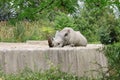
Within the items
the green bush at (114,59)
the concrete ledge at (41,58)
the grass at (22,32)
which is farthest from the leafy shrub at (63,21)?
the green bush at (114,59)

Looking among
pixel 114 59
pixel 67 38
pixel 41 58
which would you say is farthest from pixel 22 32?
pixel 114 59

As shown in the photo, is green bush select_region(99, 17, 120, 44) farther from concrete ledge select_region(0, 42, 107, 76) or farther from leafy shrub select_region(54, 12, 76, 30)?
concrete ledge select_region(0, 42, 107, 76)

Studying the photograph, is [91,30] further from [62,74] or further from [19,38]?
[62,74]

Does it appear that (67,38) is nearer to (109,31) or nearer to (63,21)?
(63,21)

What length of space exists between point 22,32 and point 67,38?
766 centimetres

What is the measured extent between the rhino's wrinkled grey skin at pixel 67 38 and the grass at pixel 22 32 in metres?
6.65

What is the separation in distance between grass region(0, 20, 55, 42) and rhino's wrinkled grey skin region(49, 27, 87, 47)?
21.8 ft

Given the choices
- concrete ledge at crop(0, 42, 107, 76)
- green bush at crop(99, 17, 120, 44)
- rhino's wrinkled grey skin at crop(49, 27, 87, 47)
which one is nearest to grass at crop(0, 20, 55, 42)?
green bush at crop(99, 17, 120, 44)

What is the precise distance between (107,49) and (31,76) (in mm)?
1651

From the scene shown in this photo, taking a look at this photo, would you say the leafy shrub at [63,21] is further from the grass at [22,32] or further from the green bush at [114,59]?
the green bush at [114,59]

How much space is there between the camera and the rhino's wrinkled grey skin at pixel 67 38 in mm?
10479

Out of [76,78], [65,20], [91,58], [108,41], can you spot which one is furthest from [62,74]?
[108,41]

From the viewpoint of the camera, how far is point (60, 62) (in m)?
9.51

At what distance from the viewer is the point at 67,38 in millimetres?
10734
